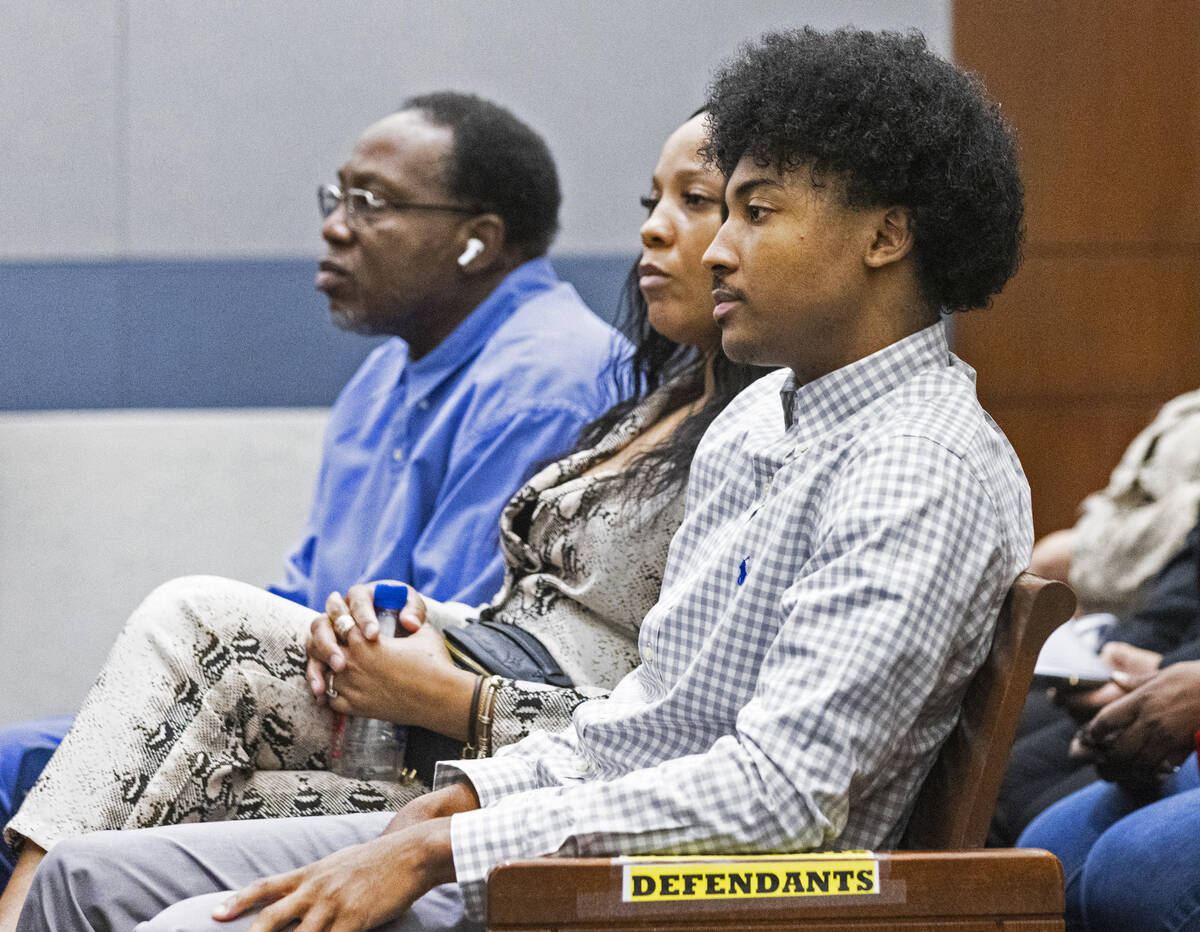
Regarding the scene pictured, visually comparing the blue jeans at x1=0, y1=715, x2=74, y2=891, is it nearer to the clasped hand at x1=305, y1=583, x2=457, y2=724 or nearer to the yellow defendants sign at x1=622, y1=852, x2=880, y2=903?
the clasped hand at x1=305, y1=583, x2=457, y2=724

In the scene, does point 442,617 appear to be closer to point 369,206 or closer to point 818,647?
point 818,647

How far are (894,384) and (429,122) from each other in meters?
1.66

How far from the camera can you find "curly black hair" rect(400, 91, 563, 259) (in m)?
2.75

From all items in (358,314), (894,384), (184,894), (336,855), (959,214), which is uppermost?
(959,214)

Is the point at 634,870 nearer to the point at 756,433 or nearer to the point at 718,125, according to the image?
the point at 756,433

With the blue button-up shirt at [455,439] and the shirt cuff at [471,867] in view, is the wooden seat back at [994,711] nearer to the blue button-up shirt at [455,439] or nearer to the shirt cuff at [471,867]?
the shirt cuff at [471,867]

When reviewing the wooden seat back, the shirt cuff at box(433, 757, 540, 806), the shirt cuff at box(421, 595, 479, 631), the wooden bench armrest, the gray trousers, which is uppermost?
the wooden seat back

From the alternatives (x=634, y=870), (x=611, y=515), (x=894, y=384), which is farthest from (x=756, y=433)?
(x=634, y=870)

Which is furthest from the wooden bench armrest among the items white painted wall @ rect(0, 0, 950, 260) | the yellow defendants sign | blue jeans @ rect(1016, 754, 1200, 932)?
white painted wall @ rect(0, 0, 950, 260)

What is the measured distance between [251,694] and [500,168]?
1395 mm

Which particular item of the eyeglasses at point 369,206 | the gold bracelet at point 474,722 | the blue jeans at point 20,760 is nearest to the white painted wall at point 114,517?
the eyeglasses at point 369,206

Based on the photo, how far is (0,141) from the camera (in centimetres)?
371

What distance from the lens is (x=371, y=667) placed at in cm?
170

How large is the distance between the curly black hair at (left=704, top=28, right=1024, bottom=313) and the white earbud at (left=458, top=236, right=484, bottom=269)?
1350 millimetres
